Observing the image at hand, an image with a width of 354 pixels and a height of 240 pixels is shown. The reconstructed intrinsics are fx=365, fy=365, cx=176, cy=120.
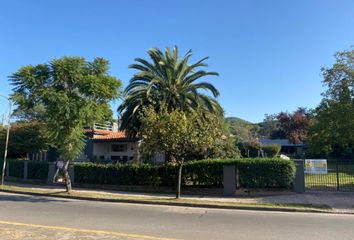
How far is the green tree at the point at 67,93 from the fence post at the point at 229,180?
7.26 meters

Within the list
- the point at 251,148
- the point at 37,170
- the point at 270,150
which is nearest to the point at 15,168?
the point at 37,170

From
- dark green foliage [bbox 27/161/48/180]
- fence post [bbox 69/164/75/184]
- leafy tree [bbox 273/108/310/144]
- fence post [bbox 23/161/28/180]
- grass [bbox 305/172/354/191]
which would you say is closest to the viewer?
grass [bbox 305/172/354/191]

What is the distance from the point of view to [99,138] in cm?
3703

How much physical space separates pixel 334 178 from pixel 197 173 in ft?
24.9

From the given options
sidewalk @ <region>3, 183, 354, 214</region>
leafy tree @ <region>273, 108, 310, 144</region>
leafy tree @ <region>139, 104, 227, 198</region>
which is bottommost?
sidewalk @ <region>3, 183, 354, 214</region>

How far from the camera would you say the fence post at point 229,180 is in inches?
745

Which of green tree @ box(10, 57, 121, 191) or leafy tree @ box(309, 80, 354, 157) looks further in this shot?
leafy tree @ box(309, 80, 354, 157)

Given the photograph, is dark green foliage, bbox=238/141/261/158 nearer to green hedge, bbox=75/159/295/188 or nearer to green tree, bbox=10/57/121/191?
green hedge, bbox=75/159/295/188

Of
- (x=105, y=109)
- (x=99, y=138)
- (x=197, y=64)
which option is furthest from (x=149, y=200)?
(x=99, y=138)

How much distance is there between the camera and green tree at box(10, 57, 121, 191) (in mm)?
18391

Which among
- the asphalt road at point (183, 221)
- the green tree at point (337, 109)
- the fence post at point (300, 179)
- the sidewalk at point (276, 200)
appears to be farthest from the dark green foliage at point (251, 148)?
the asphalt road at point (183, 221)

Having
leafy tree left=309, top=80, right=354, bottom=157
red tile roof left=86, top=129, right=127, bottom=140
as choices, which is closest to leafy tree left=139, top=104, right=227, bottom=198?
leafy tree left=309, top=80, right=354, bottom=157

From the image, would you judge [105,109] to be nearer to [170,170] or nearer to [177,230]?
[170,170]

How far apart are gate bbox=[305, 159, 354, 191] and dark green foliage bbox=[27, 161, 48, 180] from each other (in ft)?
55.7
